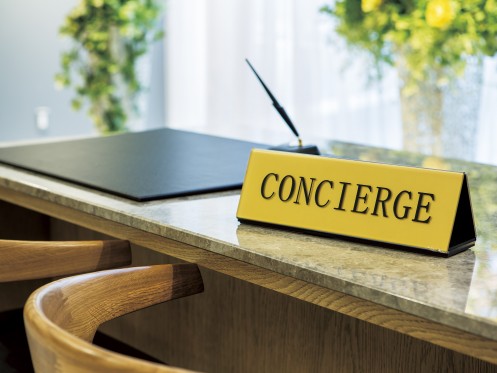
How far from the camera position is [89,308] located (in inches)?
39.9

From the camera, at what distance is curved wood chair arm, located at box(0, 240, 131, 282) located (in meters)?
1.23

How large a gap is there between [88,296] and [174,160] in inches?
25.6

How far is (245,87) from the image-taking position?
4.63m

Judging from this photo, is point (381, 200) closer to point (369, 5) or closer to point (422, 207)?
point (422, 207)

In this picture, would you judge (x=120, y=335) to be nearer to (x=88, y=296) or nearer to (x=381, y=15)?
(x=88, y=296)

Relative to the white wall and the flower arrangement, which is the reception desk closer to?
the flower arrangement

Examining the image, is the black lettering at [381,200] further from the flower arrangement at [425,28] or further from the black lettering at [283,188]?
the flower arrangement at [425,28]

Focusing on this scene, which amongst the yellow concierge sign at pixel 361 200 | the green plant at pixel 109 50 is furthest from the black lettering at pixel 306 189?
the green plant at pixel 109 50

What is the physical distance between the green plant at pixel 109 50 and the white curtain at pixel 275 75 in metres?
0.46

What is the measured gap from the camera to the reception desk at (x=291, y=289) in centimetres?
88

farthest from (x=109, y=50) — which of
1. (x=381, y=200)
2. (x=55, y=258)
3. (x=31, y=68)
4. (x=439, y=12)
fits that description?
(x=381, y=200)

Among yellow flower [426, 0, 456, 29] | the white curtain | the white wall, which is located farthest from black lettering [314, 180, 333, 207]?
the white wall

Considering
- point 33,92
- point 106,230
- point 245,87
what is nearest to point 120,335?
point 106,230

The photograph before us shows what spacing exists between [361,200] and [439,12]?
127 cm
